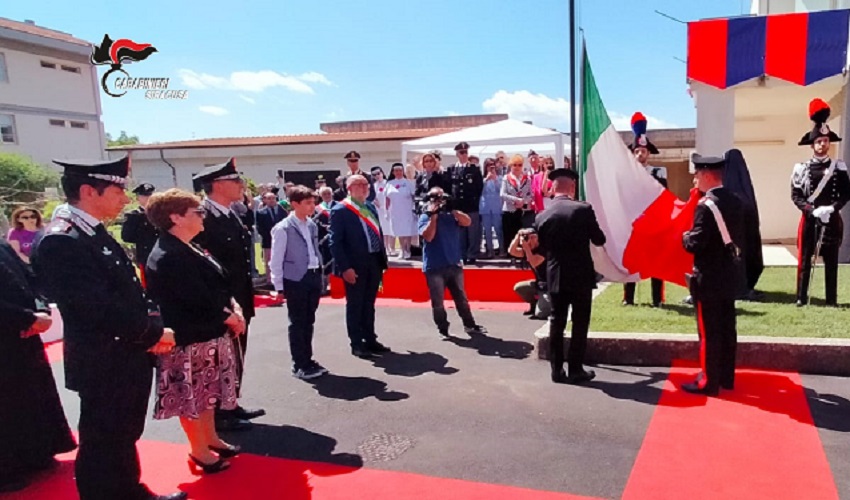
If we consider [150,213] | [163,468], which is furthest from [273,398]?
[150,213]

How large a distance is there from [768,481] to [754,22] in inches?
350

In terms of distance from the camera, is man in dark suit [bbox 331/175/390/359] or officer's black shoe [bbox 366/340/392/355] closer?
man in dark suit [bbox 331/175/390/359]

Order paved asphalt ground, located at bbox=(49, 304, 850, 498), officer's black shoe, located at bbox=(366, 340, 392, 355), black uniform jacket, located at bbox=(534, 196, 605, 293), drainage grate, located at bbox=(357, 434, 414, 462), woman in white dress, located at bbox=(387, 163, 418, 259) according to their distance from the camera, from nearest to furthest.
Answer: paved asphalt ground, located at bbox=(49, 304, 850, 498), drainage grate, located at bbox=(357, 434, 414, 462), black uniform jacket, located at bbox=(534, 196, 605, 293), officer's black shoe, located at bbox=(366, 340, 392, 355), woman in white dress, located at bbox=(387, 163, 418, 259)

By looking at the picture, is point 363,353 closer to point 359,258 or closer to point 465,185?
point 359,258

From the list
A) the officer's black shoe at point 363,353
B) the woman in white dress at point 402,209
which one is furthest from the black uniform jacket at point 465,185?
the officer's black shoe at point 363,353

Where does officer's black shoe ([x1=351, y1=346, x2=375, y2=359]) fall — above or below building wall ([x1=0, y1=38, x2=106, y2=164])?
below

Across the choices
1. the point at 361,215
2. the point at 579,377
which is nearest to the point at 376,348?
the point at 361,215

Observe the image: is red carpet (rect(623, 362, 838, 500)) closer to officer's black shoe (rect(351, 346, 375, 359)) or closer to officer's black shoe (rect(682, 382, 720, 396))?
officer's black shoe (rect(682, 382, 720, 396))

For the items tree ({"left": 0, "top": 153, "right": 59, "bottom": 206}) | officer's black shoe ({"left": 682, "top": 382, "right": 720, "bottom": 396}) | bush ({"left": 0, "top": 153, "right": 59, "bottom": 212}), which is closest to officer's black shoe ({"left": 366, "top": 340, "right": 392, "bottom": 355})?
officer's black shoe ({"left": 682, "top": 382, "right": 720, "bottom": 396})

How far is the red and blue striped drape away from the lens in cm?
941

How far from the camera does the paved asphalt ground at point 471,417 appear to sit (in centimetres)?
385

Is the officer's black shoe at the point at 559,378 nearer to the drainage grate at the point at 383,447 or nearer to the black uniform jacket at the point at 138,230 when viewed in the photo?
the drainage grate at the point at 383,447

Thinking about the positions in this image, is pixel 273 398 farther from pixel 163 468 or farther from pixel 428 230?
pixel 428 230

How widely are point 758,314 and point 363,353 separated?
4.37 metres
